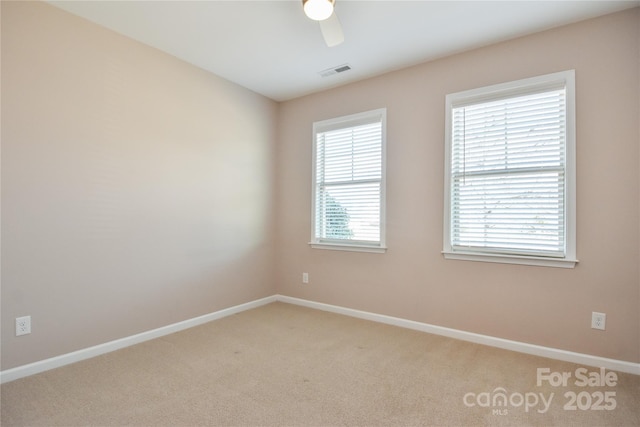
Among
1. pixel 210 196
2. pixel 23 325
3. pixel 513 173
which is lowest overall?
pixel 23 325

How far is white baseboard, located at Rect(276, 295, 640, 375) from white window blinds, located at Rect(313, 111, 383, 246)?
2.60ft

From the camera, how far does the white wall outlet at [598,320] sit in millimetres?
2473

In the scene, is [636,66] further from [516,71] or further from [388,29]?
[388,29]

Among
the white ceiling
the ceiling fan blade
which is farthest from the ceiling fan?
the white ceiling

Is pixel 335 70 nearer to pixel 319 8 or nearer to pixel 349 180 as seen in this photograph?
pixel 349 180

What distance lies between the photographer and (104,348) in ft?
8.84

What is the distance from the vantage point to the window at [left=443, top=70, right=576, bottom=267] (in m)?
2.62

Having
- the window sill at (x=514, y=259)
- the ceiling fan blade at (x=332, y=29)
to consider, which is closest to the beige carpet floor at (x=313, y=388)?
the window sill at (x=514, y=259)

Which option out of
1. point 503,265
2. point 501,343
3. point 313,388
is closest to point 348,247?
point 503,265

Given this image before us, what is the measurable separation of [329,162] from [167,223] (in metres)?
1.91

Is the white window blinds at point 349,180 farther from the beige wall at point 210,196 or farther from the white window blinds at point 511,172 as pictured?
the white window blinds at point 511,172

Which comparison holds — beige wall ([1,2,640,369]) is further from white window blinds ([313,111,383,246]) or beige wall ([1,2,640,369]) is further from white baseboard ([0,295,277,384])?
white window blinds ([313,111,383,246])

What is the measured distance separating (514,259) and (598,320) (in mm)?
685

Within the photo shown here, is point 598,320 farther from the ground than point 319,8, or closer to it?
closer to it
